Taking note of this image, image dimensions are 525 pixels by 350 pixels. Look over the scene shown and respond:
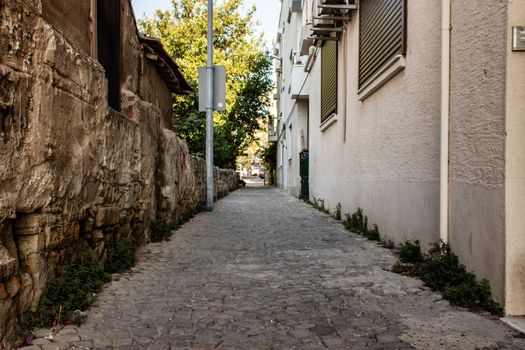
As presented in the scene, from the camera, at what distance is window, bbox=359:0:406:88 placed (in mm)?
6180

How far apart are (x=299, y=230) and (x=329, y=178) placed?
3.81 m

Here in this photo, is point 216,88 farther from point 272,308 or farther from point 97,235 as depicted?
point 272,308

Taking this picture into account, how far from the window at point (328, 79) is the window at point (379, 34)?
106 inches

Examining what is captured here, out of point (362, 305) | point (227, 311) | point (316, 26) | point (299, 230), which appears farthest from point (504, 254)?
point (316, 26)

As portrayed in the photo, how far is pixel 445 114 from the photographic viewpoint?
4418mm

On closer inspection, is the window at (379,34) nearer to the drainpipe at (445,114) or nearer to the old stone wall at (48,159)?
the drainpipe at (445,114)

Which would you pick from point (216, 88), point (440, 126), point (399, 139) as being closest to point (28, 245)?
point (440, 126)

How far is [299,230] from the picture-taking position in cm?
827

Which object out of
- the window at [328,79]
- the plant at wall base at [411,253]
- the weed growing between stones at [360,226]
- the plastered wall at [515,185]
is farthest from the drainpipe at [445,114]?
the window at [328,79]

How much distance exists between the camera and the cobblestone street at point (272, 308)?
115 inches

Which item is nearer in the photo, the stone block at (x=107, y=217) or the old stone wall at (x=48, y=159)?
the old stone wall at (x=48, y=159)


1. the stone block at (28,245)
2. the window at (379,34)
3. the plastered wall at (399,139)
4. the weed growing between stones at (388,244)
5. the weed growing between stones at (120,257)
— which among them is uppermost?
the window at (379,34)

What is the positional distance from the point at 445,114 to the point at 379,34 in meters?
3.20

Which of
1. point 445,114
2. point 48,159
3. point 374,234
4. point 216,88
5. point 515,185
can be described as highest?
point 216,88
